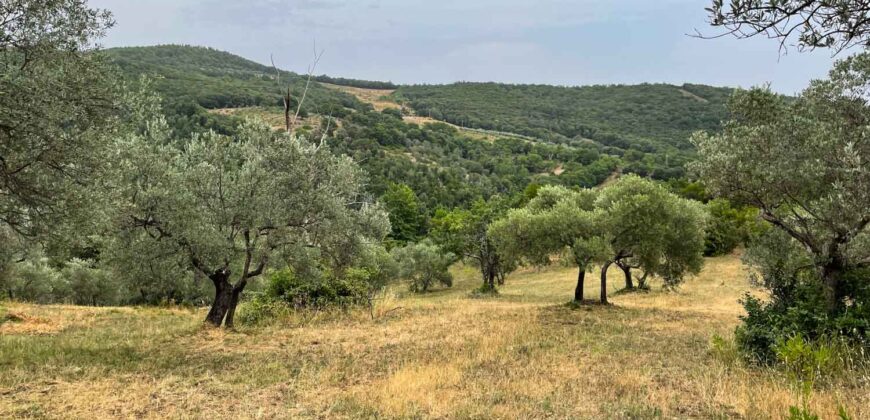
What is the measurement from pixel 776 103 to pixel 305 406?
1388cm

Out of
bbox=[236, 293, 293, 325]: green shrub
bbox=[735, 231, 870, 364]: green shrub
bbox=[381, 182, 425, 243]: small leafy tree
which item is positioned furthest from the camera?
bbox=[381, 182, 425, 243]: small leafy tree

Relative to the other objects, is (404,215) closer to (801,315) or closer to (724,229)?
(724,229)

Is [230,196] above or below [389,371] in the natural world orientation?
above

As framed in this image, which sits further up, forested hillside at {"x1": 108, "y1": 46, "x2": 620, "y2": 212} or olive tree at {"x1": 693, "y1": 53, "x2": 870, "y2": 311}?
forested hillside at {"x1": 108, "y1": 46, "x2": 620, "y2": 212}

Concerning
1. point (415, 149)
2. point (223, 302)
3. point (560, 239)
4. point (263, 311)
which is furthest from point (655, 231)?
point (415, 149)

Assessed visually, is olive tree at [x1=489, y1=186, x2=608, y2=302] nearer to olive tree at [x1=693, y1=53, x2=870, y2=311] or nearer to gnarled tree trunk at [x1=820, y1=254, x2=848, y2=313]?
olive tree at [x1=693, y1=53, x2=870, y2=311]

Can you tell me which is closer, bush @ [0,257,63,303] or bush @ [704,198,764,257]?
bush @ [0,257,63,303]

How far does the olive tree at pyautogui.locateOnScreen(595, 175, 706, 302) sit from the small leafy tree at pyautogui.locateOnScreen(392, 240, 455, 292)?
1156 inches

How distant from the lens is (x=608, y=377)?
417 inches

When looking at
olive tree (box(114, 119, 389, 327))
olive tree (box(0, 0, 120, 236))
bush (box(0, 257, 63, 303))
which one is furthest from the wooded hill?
olive tree (box(0, 0, 120, 236))

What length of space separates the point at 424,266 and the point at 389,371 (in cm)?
4471

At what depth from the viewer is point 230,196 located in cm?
1623

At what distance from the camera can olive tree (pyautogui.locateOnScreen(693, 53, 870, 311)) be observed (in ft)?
37.3

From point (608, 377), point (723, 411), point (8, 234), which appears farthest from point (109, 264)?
point (723, 411)
